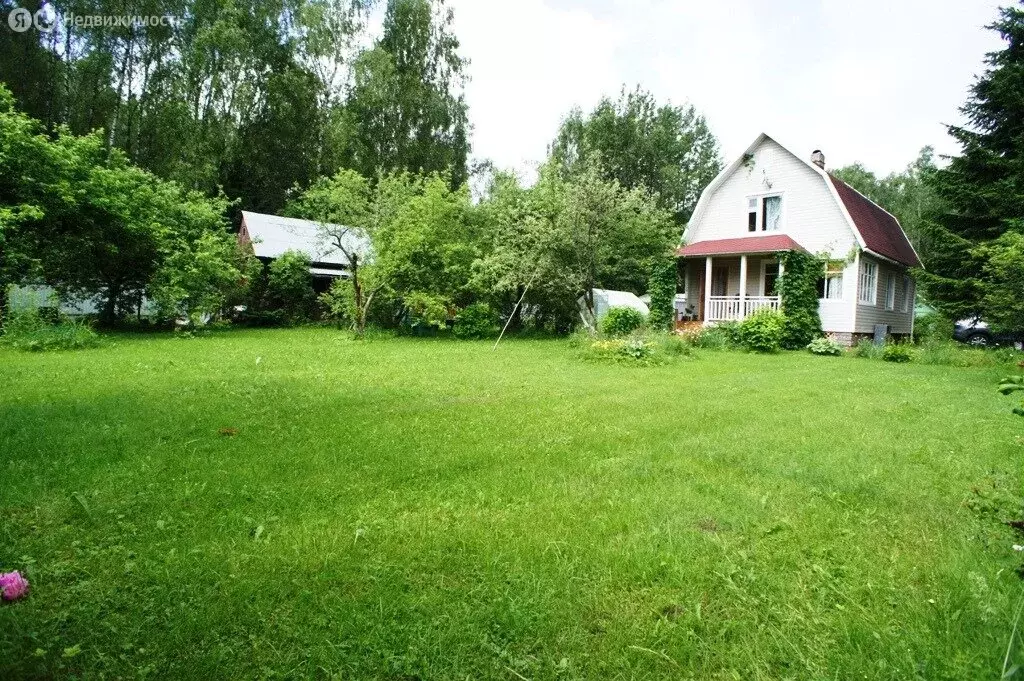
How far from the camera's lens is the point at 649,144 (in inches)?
1439

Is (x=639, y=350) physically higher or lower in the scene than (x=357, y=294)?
lower

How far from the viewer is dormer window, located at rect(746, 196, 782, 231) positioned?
20.4 m

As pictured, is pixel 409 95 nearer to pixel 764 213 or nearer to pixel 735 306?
pixel 764 213

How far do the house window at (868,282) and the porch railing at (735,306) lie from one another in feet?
10.2

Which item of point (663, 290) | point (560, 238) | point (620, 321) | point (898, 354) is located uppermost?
point (560, 238)

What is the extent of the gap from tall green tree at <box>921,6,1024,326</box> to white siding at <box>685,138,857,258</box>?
112 inches

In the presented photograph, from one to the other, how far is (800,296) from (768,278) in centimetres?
338

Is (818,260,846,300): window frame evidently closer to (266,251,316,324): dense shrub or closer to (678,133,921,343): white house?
(678,133,921,343): white house

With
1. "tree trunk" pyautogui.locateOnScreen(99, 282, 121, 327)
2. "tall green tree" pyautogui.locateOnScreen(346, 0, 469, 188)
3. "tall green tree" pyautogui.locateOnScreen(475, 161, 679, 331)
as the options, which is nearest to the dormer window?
"tall green tree" pyautogui.locateOnScreen(475, 161, 679, 331)


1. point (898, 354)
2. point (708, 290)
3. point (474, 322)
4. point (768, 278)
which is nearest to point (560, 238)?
point (474, 322)

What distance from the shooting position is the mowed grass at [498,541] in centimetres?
211

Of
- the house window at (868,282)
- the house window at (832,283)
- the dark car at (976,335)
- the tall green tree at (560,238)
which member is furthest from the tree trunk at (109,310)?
the dark car at (976,335)

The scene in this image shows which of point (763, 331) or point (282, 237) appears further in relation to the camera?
point (282, 237)

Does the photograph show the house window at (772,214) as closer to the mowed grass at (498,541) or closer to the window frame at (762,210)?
the window frame at (762,210)
